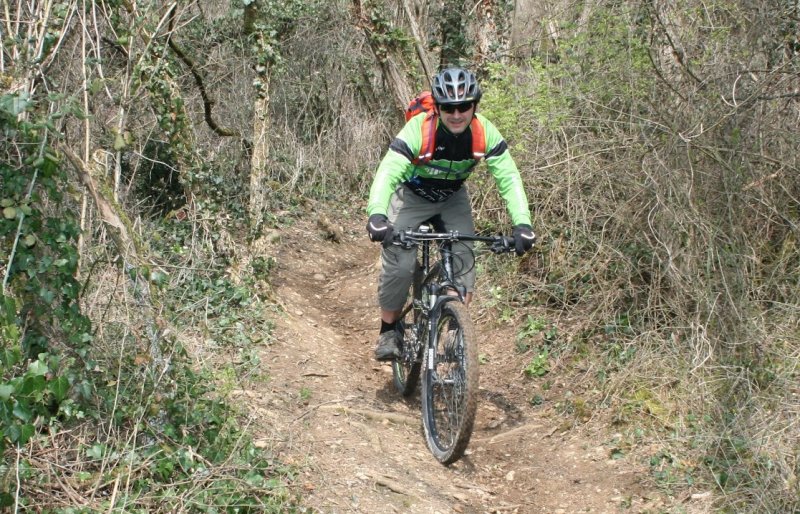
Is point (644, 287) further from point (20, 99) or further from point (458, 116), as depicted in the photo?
point (20, 99)

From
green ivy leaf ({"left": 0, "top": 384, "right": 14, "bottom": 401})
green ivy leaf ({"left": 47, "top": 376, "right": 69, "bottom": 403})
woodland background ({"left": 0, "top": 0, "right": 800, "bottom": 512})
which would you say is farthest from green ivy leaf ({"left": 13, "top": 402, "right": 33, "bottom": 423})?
green ivy leaf ({"left": 47, "top": 376, "right": 69, "bottom": 403})

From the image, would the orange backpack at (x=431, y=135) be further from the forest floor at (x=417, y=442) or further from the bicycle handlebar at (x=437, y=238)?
the forest floor at (x=417, y=442)

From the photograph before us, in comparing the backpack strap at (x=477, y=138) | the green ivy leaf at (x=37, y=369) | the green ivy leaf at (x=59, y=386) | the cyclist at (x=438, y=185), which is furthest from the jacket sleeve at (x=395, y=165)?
the green ivy leaf at (x=37, y=369)

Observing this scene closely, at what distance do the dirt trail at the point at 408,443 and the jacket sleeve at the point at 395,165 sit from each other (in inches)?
61.6

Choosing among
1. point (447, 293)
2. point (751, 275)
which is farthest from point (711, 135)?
point (447, 293)

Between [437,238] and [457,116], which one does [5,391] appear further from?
[457,116]

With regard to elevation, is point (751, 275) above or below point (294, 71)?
below

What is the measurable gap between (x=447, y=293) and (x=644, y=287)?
2133 millimetres

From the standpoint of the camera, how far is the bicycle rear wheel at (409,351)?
637cm

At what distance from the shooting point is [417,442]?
20.2ft

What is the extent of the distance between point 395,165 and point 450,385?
1562 millimetres

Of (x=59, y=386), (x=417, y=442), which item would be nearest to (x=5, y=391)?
(x=59, y=386)

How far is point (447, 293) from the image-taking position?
5.89 metres

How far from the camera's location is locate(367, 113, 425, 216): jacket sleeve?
5.61 metres
